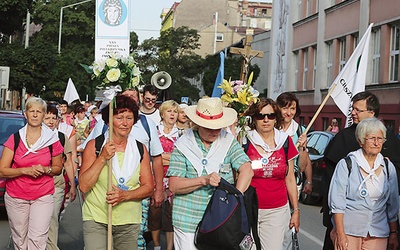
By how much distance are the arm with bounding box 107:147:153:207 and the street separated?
4189mm

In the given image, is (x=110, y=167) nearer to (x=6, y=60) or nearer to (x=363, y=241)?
(x=363, y=241)

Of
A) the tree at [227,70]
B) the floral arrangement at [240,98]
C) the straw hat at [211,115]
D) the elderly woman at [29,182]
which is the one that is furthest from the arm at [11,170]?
the tree at [227,70]

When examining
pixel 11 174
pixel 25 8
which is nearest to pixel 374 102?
pixel 11 174

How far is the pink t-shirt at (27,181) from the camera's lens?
7.61 metres

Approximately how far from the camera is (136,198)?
6.20 metres

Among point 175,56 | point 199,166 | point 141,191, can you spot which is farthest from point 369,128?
point 175,56

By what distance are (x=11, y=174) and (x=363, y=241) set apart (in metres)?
3.32

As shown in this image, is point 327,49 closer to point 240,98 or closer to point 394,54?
point 394,54

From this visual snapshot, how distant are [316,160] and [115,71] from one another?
33.2 ft

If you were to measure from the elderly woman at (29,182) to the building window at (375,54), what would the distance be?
838 inches

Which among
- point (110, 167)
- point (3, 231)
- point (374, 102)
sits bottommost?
point (3, 231)

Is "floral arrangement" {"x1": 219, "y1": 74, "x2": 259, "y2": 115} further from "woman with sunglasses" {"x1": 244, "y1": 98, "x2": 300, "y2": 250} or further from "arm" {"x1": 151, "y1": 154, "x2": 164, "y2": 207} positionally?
"arm" {"x1": 151, "y1": 154, "x2": 164, "y2": 207}

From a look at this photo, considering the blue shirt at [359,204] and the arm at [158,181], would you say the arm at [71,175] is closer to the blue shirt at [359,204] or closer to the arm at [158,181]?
the arm at [158,181]

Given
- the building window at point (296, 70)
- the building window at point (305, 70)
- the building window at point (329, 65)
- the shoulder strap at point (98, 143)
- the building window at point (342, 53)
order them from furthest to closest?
the building window at point (296, 70) < the building window at point (305, 70) < the building window at point (329, 65) < the building window at point (342, 53) < the shoulder strap at point (98, 143)
